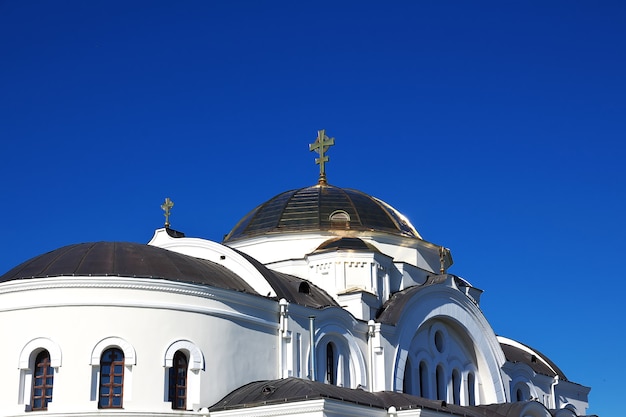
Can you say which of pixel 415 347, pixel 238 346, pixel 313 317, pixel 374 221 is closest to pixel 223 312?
pixel 238 346

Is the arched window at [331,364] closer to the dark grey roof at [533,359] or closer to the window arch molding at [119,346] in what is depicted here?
the window arch molding at [119,346]

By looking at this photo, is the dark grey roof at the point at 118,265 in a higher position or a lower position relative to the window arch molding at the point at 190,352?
higher

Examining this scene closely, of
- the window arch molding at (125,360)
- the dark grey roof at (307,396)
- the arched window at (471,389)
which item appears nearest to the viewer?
the dark grey roof at (307,396)

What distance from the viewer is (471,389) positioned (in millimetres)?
37812

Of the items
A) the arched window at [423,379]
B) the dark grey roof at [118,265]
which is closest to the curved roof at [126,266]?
the dark grey roof at [118,265]

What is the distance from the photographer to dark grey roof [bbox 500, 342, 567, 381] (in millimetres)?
42500

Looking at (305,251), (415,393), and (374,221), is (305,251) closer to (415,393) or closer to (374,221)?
(374,221)

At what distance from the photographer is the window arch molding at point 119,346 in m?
27.1

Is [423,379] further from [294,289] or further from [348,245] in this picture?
[294,289]

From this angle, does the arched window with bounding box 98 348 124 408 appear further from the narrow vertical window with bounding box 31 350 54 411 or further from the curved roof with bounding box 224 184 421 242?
the curved roof with bounding box 224 184 421 242

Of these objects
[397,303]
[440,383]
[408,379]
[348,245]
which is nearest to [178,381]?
[397,303]

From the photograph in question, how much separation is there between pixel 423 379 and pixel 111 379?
12.6 meters

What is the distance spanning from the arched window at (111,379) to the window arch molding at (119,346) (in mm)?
197

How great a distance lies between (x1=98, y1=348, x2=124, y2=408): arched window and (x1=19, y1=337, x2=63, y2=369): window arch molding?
129 cm
